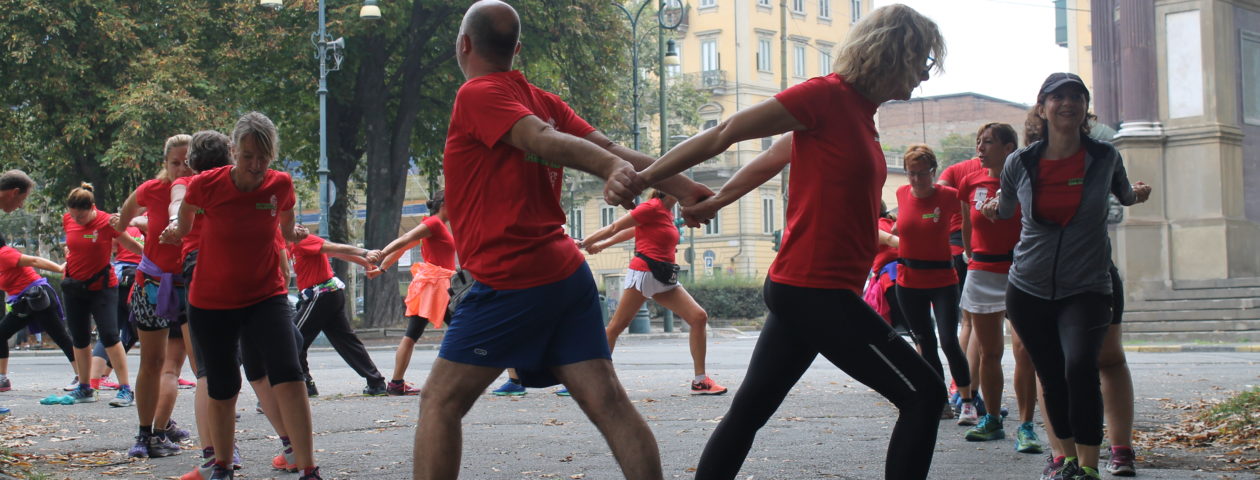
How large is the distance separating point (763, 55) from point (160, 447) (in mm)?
70613

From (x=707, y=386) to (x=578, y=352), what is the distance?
22.8ft

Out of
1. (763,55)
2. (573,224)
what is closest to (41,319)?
(573,224)

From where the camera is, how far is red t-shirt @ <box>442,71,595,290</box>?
13.0 ft

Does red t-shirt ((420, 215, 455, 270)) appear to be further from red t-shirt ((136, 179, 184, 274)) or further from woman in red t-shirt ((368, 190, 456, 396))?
red t-shirt ((136, 179, 184, 274))

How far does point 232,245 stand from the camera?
553 cm

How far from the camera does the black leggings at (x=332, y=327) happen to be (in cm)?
1041

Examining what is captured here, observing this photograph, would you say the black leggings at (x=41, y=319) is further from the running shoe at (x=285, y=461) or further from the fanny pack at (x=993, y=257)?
the fanny pack at (x=993, y=257)

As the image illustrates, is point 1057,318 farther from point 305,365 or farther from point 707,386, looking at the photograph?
point 305,365

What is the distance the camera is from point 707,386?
1085 cm

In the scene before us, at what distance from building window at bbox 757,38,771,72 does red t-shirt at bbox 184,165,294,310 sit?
71.3 metres

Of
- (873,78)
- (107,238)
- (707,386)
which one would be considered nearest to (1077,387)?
(873,78)

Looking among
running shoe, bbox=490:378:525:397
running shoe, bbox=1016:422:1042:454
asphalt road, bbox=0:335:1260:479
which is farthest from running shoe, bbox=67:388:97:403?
running shoe, bbox=1016:422:1042:454

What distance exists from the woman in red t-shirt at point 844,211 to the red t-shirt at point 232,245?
84.3 inches

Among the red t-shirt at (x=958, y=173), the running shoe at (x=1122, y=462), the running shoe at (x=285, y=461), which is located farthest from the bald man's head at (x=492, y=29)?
the red t-shirt at (x=958, y=173)
